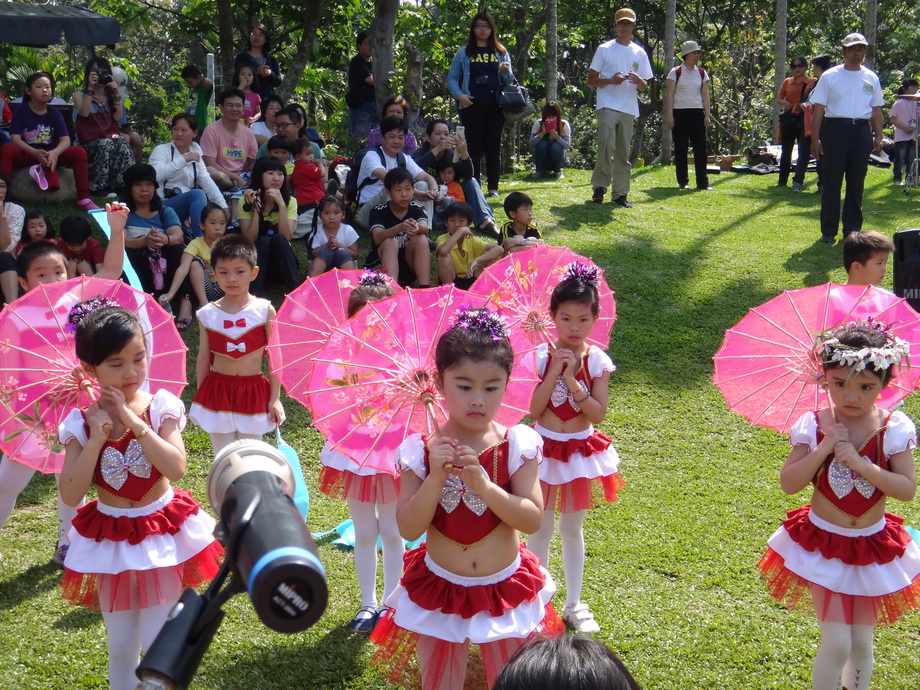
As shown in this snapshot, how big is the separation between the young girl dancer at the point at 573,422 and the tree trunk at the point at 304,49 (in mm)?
11134

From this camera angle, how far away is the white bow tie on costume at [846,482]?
361cm

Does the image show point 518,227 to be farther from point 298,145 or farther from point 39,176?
point 39,176

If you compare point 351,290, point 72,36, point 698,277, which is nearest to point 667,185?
point 698,277

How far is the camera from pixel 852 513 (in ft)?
11.9

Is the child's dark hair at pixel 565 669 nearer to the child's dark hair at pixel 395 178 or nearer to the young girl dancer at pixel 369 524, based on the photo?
the young girl dancer at pixel 369 524

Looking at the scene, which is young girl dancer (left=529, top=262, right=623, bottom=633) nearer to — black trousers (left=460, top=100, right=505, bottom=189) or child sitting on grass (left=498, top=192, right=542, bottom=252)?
child sitting on grass (left=498, top=192, right=542, bottom=252)

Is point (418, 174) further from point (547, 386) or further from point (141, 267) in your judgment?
point (547, 386)

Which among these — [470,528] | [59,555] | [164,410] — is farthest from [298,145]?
[470,528]

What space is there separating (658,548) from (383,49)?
27.6 ft

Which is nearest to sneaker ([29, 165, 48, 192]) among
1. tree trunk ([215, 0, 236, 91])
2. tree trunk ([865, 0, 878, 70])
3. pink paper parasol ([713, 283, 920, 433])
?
tree trunk ([215, 0, 236, 91])

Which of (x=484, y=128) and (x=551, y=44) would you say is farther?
(x=551, y=44)

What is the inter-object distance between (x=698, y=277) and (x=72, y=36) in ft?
27.2

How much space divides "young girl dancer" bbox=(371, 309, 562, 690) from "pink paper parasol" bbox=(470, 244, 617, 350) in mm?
1184

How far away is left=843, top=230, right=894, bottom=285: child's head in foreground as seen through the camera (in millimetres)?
5809
